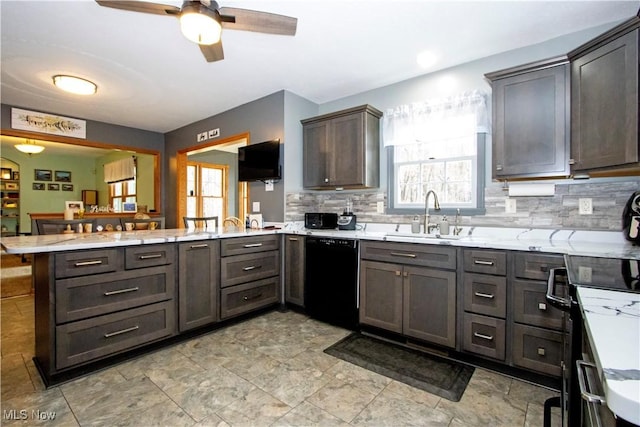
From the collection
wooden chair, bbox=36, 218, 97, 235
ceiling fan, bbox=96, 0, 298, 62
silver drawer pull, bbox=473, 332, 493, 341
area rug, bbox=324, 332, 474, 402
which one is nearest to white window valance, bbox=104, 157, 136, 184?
wooden chair, bbox=36, 218, 97, 235

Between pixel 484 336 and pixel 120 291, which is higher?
pixel 120 291

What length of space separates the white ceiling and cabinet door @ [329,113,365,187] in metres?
0.47

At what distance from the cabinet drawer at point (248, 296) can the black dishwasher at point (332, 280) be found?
38 centimetres

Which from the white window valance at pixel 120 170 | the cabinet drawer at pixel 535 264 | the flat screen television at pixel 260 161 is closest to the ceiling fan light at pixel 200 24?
the flat screen television at pixel 260 161

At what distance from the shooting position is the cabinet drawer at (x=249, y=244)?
9.38 feet

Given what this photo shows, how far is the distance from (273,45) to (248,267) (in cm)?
205

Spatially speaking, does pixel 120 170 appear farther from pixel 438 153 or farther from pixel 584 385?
pixel 584 385

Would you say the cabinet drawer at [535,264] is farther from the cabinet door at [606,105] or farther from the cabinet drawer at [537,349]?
the cabinet door at [606,105]

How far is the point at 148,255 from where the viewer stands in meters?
2.31

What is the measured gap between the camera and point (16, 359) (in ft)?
7.39

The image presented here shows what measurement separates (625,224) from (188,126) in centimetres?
536

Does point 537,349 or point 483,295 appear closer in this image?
point 537,349

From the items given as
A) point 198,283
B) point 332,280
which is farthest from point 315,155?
point 198,283

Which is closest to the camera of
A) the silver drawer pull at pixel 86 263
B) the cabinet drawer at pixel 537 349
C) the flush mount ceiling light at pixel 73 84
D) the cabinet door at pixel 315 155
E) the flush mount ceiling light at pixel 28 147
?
the cabinet drawer at pixel 537 349
